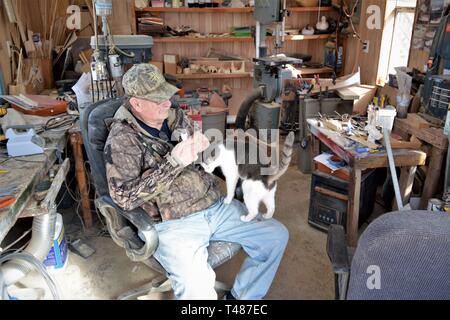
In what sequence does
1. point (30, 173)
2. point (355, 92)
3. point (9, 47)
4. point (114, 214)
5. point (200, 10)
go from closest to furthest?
point (114, 214)
point (30, 173)
point (9, 47)
point (355, 92)
point (200, 10)

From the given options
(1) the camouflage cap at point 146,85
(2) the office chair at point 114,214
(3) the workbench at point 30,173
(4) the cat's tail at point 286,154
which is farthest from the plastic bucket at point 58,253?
(4) the cat's tail at point 286,154

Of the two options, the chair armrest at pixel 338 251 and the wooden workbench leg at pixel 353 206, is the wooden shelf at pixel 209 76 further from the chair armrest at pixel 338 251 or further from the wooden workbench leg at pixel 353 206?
the chair armrest at pixel 338 251

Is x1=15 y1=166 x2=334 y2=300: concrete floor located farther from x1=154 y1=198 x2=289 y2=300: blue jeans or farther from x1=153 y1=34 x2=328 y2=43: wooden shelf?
x1=153 y1=34 x2=328 y2=43: wooden shelf

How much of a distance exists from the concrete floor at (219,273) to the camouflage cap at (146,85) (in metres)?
1.10

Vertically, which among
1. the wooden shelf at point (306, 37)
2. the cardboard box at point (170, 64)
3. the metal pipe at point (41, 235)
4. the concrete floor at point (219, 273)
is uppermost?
the wooden shelf at point (306, 37)

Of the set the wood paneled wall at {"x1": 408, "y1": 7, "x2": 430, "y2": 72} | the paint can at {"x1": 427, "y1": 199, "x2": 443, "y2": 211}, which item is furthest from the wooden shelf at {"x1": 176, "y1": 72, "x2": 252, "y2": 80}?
the paint can at {"x1": 427, "y1": 199, "x2": 443, "y2": 211}

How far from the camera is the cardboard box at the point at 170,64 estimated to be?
172 inches

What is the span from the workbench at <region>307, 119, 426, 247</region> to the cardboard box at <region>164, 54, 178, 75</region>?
2.41 m

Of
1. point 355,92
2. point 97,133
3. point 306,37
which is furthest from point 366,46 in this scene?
point 97,133

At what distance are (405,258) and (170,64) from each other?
3.81m

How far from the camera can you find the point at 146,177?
59.4 inches

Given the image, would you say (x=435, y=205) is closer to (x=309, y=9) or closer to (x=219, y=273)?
(x=219, y=273)

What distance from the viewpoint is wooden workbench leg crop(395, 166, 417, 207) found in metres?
2.30
